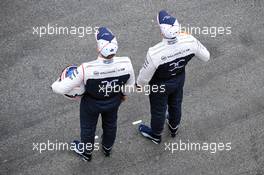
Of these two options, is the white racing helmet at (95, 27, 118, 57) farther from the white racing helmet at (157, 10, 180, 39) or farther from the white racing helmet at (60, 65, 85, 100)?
the white racing helmet at (157, 10, 180, 39)

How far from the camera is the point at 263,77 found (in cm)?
708

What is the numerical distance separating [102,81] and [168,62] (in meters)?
0.78

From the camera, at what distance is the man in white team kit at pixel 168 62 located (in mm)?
5070

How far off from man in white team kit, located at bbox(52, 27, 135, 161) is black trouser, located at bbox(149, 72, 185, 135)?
1.57 ft

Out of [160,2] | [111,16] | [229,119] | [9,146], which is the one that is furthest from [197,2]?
[9,146]

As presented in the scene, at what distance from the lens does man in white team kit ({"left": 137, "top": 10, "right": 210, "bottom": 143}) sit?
200 inches

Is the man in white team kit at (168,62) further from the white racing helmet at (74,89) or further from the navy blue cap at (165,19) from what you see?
the white racing helmet at (74,89)

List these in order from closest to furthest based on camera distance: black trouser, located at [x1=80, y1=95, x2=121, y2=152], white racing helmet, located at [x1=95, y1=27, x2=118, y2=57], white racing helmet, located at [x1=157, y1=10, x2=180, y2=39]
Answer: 1. white racing helmet, located at [x1=95, y1=27, x2=118, y2=57]
2. white racing helmet, located at [x1=157, y1=10, x2=180, y2=39]
3. black trouser, located at [x1=80, y1=95, x2=121, y2=152]

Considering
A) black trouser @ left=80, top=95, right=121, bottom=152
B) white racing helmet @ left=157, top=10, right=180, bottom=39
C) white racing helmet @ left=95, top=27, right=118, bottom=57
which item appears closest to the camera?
white racing helmet @ left=95, top=27, right=118, bottom=57

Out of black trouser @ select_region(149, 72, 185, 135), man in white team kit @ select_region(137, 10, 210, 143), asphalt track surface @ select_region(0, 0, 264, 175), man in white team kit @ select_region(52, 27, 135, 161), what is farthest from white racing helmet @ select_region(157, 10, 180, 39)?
asphalt track surface @ select_region(0, 0, 264, 175)

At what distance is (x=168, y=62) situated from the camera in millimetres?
5121

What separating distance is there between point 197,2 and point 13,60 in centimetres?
322

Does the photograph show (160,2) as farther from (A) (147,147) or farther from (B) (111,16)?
(A) (147,147)

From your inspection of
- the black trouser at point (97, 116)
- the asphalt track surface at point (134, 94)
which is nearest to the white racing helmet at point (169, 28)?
the black trouser at point (97, 116)
